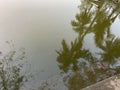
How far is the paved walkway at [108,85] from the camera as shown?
2.96 meters

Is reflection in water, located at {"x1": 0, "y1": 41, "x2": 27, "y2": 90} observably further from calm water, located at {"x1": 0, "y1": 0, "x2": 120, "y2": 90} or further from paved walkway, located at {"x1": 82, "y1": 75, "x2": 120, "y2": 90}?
paved walkway, located at {"x1": 82, "y1": 75, "x2": 120, "y2": 90}

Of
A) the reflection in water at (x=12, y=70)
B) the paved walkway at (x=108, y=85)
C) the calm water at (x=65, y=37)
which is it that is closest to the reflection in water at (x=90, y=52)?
the calm water at (x=65, y=37)

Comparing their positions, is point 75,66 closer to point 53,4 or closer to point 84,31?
point 84,31

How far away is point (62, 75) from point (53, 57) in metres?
0.44

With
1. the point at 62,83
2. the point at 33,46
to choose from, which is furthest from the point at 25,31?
the point at 62,83

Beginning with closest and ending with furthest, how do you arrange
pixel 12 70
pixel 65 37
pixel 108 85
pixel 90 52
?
pixel 108 85
pixel 12 70
pixel 90 52
pixel 65 37

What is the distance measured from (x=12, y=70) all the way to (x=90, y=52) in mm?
1085

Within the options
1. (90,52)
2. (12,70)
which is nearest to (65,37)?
(90,52)

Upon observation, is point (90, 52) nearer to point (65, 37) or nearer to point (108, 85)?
point (65, 37)

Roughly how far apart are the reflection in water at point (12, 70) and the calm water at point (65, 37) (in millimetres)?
120

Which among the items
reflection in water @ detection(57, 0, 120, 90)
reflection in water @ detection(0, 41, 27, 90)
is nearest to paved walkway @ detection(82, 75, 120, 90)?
reflection in water @ detection(57, 0, 120, 90)

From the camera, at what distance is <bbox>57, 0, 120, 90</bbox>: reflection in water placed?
348 cm

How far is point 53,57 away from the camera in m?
4.04

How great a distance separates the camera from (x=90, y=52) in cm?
405
